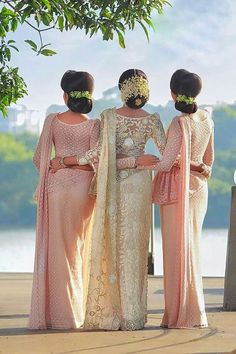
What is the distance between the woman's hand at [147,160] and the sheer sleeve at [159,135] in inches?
3.7

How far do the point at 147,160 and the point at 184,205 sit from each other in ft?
1.11

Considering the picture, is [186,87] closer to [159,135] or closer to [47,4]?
[159,135]

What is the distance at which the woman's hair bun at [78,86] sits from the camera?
→ 8062 mm

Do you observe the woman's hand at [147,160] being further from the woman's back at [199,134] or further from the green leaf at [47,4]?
the green leaf at [47,4]

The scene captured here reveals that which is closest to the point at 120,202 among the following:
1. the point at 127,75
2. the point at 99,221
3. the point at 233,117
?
the point at 99,221

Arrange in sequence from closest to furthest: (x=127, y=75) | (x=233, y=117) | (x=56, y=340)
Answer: (x=56, y=340)
(x=127, y=75)
(x=233, y=117)

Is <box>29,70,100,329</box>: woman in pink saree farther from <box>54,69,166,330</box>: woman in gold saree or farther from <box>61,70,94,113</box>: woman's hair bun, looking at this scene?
<box>54,69,166,330</box>: woman in gold saree

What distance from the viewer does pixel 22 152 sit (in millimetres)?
26750

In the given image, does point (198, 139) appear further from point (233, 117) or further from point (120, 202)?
point (233, 117)

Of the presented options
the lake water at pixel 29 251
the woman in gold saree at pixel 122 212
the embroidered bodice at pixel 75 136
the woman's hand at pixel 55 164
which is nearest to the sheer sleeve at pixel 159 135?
the woman in gold saree at pixel 122 212

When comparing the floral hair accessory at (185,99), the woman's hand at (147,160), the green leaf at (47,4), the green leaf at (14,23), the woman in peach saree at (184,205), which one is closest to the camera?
the green leaf at (47,4)

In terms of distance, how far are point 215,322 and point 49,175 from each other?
1340 millimetres

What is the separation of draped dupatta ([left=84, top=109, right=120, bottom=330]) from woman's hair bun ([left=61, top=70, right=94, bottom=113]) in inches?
8.1

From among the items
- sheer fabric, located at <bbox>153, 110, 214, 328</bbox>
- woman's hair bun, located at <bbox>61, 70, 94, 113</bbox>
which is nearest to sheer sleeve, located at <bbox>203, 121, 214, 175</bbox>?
sheer fabric, located at <bbox>153, 110, 214, 328</bbox>
